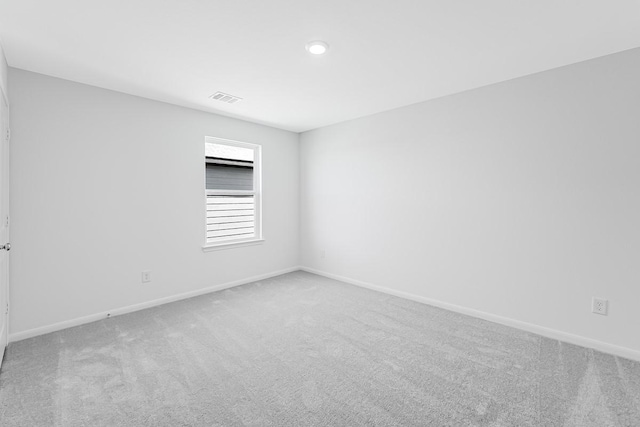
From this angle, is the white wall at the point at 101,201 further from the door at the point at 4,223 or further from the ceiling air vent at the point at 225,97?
the ceiling air vent at the point at 225,97

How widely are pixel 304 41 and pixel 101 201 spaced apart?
2.56 meters

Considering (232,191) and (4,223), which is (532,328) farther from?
(4,223)

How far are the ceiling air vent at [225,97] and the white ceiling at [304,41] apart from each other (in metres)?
0.12

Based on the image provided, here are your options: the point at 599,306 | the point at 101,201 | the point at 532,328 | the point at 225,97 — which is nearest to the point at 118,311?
the point at 101,201

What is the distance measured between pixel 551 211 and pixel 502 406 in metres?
1.79

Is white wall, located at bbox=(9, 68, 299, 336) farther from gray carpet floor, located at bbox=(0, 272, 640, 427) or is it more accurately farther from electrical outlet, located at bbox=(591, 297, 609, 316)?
electrical outlet, located at bbox=(591, 297, 609, 316)

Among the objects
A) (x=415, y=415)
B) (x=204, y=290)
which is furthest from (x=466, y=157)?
(x=204, y=290)

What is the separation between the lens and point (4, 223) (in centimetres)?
233

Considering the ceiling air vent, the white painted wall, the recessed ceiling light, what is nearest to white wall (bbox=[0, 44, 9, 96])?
the ceiling air vent

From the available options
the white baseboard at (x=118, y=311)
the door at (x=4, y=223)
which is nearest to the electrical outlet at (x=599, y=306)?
the white baseboard at (x=118, y=311)

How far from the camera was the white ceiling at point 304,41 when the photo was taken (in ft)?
6.07

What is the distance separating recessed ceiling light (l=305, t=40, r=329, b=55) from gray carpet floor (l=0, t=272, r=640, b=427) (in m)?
2.39

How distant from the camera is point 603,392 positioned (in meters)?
1.92

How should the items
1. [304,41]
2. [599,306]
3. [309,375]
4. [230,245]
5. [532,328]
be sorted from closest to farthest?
[309,375] → [304,41] → [599,306] → [532,328] → [230,245]
